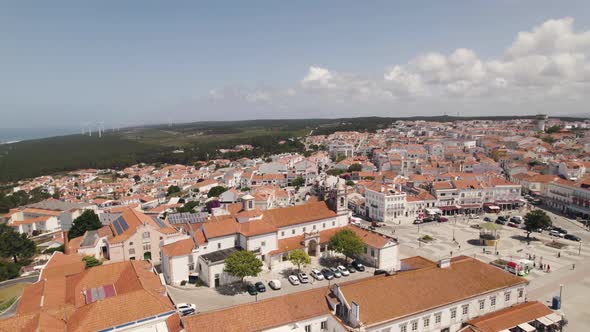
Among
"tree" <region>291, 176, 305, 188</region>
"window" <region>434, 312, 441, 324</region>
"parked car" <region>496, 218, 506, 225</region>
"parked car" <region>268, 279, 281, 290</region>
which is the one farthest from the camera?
"tree" <region>291, 176, 305, 188</region>

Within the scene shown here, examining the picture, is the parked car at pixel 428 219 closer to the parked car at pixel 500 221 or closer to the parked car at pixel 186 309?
the parked car at pixel 500 221

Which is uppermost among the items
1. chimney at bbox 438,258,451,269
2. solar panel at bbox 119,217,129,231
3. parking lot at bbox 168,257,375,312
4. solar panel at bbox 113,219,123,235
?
chimney at bbox 438,258,451,269

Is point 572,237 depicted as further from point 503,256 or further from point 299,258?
point 299,258

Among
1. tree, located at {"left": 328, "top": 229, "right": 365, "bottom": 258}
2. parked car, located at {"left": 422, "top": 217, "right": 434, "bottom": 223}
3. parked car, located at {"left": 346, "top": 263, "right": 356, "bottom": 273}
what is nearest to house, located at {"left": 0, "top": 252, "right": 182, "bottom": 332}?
tree, located at {"left": 328, "top": 229, "right": 365, "bottom": 258}

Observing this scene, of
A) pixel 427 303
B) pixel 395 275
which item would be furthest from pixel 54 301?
pixel 427 303

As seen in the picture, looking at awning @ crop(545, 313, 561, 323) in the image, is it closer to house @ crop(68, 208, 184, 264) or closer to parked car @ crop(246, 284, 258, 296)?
parked car @ crop(246, 284, 258, 296)

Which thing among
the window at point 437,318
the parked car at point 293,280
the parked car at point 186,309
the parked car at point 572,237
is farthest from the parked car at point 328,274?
the parked car at point 572,237
